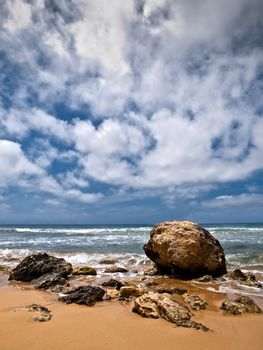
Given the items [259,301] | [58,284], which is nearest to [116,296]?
[58,284]

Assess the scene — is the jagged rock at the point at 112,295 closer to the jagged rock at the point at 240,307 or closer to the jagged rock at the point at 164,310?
the jagged rock at the point at 164,310

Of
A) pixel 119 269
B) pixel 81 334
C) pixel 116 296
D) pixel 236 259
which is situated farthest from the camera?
pixel 236 259

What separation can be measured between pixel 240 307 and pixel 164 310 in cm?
170

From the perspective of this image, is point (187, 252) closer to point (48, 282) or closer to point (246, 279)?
point (246, 279)

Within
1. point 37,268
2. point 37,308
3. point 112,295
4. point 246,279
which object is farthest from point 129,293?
point 246,279

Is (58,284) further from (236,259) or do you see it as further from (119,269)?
(236,259)

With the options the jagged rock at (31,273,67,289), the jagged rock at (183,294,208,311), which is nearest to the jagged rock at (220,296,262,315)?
the jagged rock at (183,294,208,311)

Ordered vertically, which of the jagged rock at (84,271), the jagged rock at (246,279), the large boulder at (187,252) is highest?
the large boulder at (187,252)

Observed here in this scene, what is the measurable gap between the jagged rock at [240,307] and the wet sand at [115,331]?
0.19 meters

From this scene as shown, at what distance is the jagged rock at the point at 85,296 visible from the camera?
6.10 meters

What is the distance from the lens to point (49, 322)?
4727 millimetres

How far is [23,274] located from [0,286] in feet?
3.21

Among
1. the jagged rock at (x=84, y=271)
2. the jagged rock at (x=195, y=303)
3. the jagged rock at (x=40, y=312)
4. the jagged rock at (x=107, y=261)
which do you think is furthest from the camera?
the jagged rock at (x=107, y=261)

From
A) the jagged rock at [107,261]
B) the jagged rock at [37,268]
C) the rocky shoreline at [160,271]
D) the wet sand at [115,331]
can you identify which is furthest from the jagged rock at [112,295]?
the jagged rock at [107,261]
